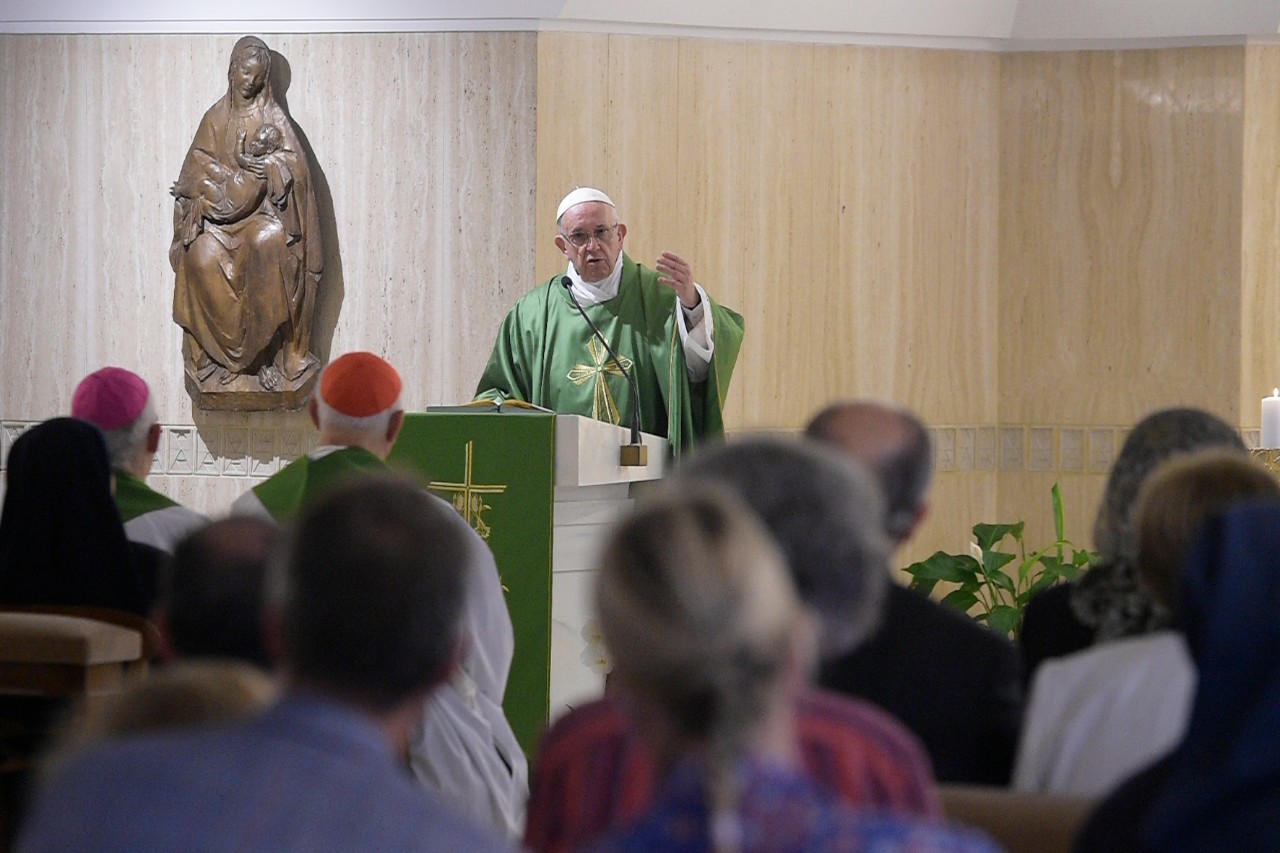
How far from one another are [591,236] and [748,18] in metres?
2.30

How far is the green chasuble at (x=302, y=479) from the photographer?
12.6ft

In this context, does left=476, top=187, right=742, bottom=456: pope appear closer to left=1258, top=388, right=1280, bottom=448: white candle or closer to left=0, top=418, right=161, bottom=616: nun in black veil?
left=1258, top=388, right=1280, bottom=448: white candle

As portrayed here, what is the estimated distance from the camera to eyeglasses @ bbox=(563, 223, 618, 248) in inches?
271

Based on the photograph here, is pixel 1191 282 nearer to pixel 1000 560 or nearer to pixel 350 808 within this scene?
pixel 1000 560

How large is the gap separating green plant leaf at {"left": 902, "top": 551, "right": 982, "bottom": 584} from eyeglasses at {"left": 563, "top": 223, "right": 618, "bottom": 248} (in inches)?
76.9

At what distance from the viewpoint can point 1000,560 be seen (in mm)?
6277

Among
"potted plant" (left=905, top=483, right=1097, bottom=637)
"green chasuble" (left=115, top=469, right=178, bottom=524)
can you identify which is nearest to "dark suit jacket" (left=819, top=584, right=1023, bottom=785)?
"green chasuble" (left=115, top=469, right=178, bottom=524)

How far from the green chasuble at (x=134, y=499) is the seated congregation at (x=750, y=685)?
2026 millimetres

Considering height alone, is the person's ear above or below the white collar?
below

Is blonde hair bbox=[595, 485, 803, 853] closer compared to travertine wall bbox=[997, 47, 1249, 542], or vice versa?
blonde hair bbox=[595, 485, 803, 853]

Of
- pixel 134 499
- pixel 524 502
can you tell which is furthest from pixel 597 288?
pixel 134 499

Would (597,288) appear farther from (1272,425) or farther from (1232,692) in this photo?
(1232,692)

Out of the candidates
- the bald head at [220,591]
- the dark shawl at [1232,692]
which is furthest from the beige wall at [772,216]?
the dark shawl at [1232,692]

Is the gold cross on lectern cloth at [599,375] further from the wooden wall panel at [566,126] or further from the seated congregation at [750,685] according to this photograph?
the seated congregation at [750,685]
